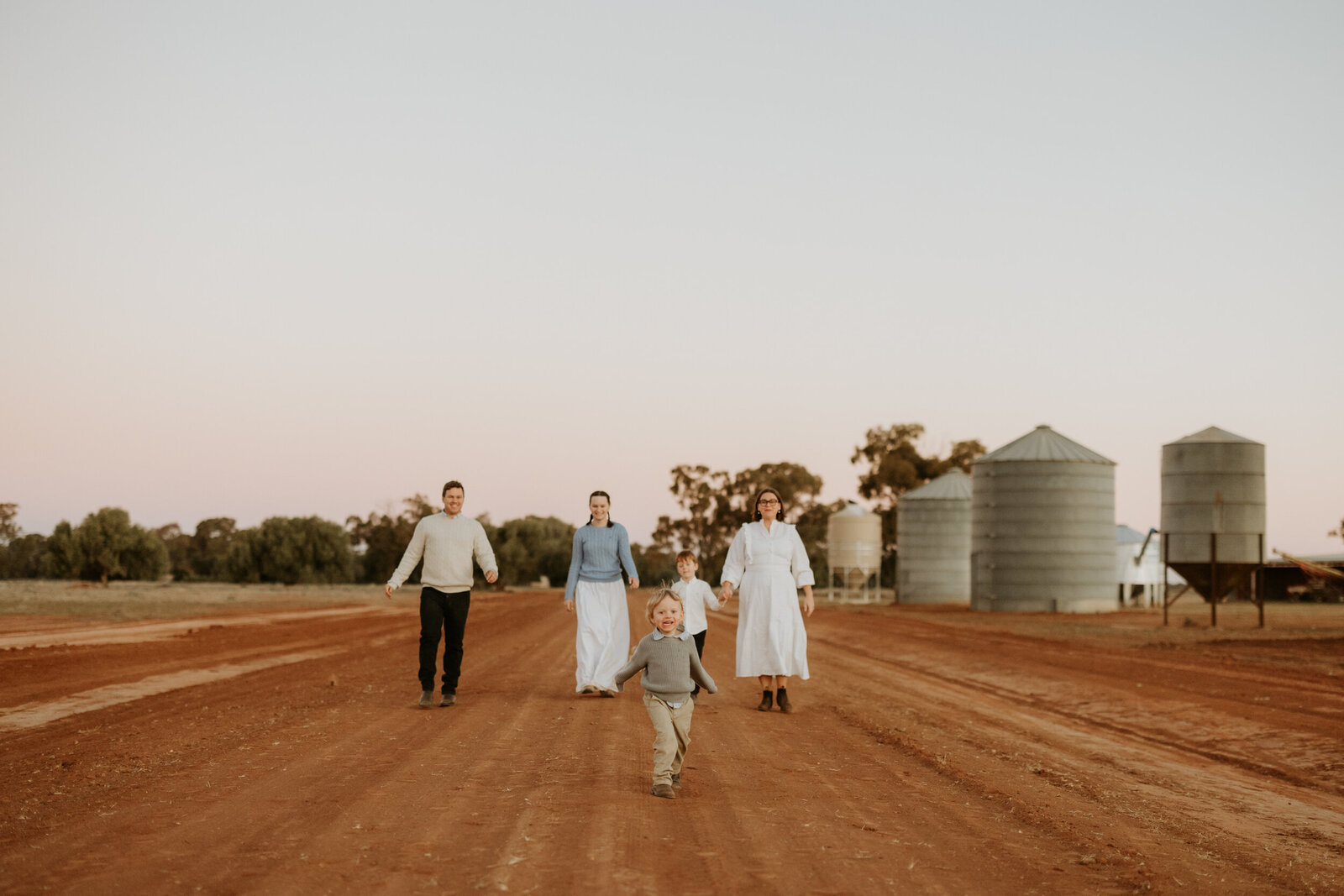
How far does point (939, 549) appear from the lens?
5669cm

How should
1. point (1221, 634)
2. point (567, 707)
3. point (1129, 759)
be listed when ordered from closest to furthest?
1. point (1129, 759)
2. point (567, 707)
3. point (1221, 634)

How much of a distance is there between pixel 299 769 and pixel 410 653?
12.9 metres

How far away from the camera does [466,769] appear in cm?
770

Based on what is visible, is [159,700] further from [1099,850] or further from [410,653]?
[1099,850]

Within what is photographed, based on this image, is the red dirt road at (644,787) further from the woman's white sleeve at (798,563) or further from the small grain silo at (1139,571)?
the small grain silo at (1139,571)

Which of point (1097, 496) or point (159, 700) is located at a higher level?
point (1097, 496)

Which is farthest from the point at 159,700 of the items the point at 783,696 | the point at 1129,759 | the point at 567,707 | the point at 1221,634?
the point at 1221,634

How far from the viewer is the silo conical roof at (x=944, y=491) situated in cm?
5678

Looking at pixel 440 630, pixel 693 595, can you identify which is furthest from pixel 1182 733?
pixel 440 630

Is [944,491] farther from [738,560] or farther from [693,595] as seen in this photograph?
[738,560]

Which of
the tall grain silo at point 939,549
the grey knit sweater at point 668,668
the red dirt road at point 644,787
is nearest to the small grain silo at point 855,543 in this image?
the tall grain silo at point 939,549

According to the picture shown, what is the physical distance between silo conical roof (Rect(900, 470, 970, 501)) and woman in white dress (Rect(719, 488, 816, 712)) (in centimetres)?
4612

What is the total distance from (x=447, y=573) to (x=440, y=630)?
553 millimetres

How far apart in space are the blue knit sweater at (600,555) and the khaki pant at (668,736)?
537 cm
